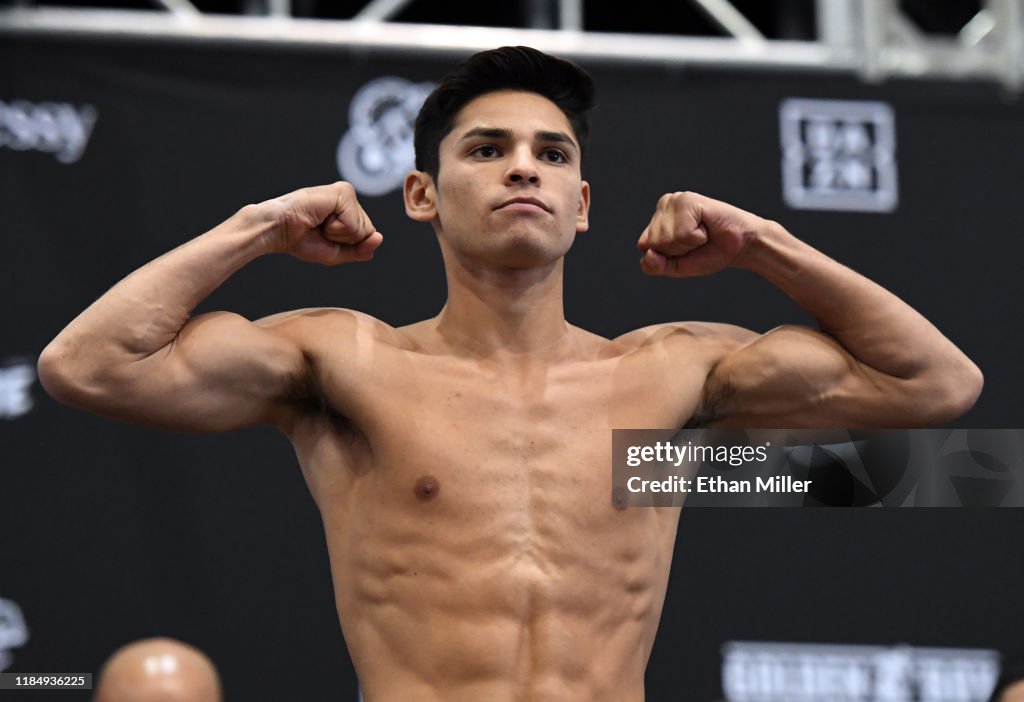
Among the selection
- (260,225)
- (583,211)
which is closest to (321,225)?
(260,225)

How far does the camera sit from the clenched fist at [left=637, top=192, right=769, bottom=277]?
271 cm

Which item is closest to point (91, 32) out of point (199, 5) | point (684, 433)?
point (199, 5)

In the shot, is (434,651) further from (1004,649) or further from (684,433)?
(1004,649)

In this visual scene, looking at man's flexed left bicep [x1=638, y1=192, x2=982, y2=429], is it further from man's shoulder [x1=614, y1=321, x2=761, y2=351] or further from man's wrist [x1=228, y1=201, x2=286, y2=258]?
man's wrist [x1=228, y1=201, x2=286, y2=258]

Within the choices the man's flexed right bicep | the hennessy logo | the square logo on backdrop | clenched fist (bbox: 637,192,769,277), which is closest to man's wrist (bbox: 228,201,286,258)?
the man's flexed right bicep

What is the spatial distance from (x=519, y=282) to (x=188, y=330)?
62 cm

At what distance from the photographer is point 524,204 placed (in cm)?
268

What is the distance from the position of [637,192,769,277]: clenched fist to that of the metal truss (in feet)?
4.88

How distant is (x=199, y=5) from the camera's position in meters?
4.47

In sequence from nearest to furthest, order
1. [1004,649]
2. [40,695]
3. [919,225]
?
1. [40,695]
2. [1004,649]
3. [919,225]

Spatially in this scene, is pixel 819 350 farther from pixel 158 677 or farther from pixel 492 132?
pixel 158 677

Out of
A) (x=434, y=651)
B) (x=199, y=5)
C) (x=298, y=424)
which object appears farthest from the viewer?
(x=199, y=5)

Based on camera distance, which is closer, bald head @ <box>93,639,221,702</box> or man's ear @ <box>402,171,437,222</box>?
bald head @ <box>93,639,221,702</box>

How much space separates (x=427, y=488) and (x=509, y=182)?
0.56 metres
